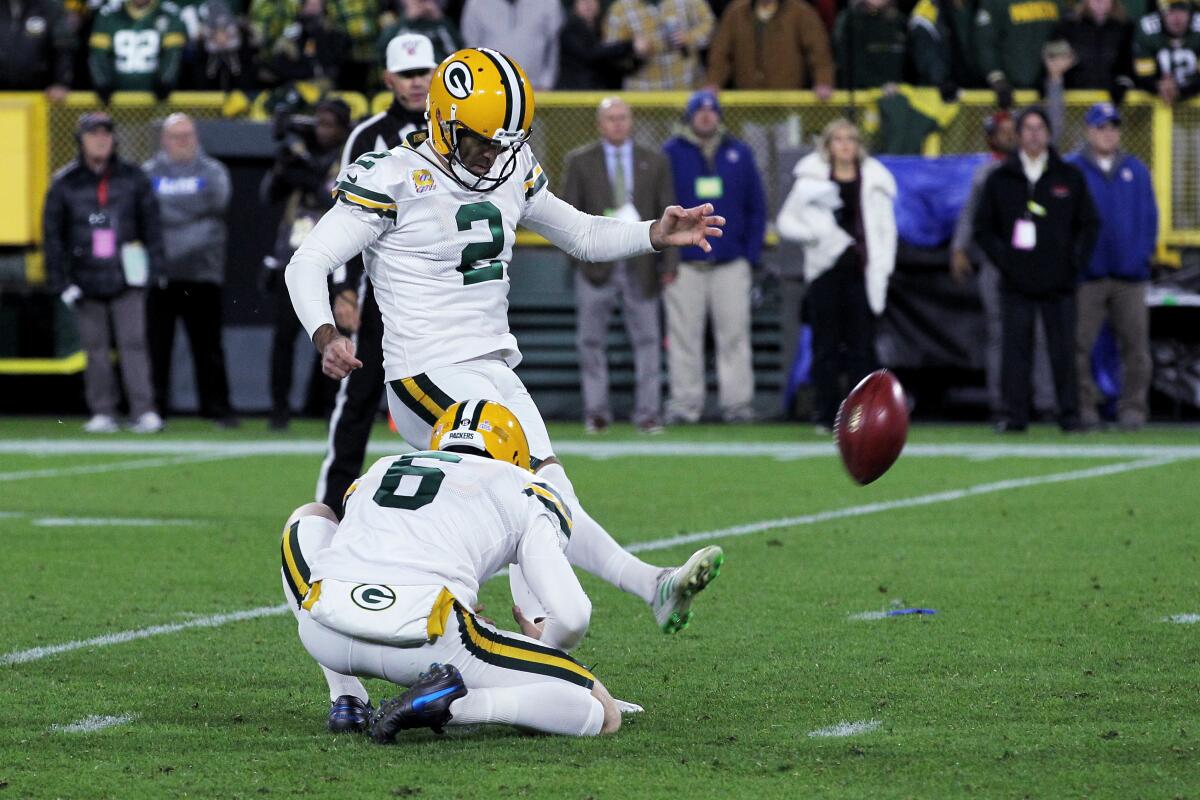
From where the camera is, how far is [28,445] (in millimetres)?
12680

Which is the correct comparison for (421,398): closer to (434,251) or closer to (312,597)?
(434,251)

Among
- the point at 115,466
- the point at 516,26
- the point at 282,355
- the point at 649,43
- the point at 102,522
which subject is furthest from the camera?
the point at 649,43

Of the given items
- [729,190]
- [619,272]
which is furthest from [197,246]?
[729,190]

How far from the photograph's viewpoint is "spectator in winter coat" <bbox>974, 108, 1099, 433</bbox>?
12727 mm

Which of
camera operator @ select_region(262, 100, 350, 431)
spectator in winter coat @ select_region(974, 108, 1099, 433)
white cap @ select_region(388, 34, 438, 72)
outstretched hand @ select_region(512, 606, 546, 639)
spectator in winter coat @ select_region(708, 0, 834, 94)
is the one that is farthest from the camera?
spectator in winter coat @ select_region(708, 0, 834, 94)

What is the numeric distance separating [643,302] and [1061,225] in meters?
2.69

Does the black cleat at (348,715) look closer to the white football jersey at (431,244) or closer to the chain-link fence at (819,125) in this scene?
the white football jersey at (431,244)

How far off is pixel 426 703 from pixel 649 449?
7.96 m

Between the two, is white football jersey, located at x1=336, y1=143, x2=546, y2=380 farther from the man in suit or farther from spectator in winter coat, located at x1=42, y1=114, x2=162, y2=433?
spectator in winter coat, located at x1=42, y1=114, x2=162, y2=433

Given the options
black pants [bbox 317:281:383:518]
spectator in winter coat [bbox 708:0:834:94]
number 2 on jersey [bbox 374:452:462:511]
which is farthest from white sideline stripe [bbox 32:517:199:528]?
spectator in winter coat [bbox 708:0:834:94]

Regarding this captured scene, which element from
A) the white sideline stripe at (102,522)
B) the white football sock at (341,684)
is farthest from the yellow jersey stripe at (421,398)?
the white sideline stripe at (102,522)

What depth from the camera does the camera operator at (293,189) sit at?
11969 mm

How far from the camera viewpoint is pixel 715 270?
13.8m

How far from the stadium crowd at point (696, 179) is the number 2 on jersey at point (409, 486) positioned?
745 cm
